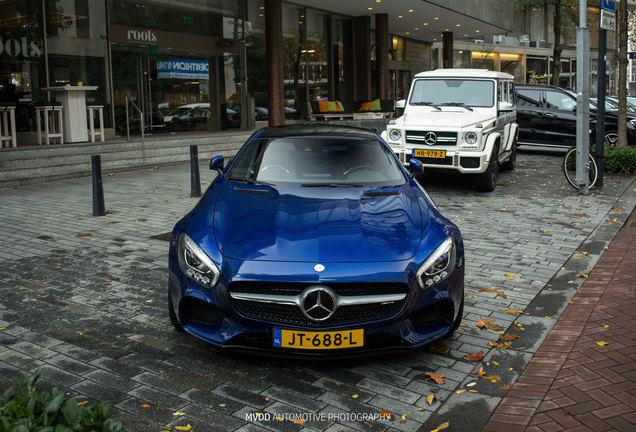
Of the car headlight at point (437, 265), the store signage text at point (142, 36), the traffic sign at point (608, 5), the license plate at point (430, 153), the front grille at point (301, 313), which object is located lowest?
the front grille at point (301, 313)

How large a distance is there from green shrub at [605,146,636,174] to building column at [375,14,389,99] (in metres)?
16.5

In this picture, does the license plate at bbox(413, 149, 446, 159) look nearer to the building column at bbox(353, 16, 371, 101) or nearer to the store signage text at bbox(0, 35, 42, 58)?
the store signage text at bbox(0, 35, 42, 58)

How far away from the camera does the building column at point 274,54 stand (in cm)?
1991

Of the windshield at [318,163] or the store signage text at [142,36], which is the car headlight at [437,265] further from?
the store signage text at [142,36]

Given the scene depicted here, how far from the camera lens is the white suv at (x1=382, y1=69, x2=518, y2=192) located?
11.0 meters

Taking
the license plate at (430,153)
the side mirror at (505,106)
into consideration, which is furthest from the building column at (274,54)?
the license plate at (430,153)

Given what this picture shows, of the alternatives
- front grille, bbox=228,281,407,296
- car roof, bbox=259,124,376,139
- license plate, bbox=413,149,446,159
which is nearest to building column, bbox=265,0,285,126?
license plate, bbox=413,149,446,159

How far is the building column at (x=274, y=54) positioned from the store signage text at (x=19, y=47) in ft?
23.1

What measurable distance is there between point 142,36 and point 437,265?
1651 centimetres

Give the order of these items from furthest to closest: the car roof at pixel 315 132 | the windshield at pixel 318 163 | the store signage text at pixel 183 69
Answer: the store signage text at pixel 183 69 < the car roof at pixel 315 132 < the windshield at pixel 318 163

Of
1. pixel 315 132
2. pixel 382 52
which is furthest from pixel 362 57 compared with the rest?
pixel 315 132

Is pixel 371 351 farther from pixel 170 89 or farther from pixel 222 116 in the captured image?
pixel 222 116

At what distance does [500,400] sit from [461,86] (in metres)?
9.45

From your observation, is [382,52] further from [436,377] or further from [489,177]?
[436,377]
